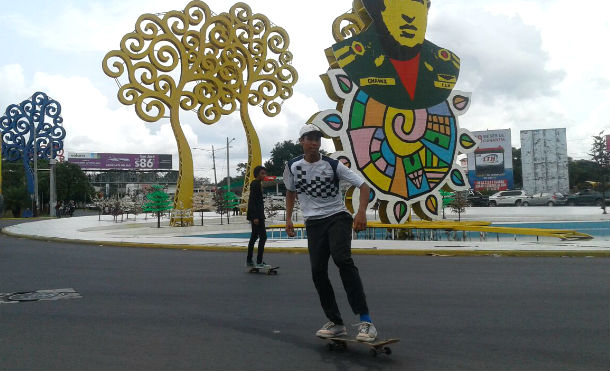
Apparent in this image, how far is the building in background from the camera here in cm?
5384

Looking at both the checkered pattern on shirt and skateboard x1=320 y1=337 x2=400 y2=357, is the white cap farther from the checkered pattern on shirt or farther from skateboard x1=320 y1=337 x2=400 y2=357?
skateboard x1=320 y1=337 x2=400 y2=357

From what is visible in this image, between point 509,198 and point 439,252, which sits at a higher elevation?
point 509,198

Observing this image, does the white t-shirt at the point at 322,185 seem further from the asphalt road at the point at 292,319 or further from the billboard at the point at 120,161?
the billboard at the point at 120,161

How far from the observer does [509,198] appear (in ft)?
152

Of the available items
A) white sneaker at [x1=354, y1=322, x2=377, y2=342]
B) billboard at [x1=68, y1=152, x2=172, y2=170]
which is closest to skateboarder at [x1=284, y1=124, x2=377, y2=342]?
white sneaker at [x1=354, y1=322, x2=377, y2=342]

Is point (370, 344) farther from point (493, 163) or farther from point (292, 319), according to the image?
point (493, 163)

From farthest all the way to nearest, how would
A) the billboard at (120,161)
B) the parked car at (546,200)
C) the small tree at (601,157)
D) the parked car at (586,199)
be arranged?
the billboard at (120,161), the parked car at (546,200), the parked car at (586,199), the small tree at (601,157)

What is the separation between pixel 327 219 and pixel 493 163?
190 feet

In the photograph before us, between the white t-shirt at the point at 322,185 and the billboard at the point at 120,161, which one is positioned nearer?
the white t-shirt at the point at 322,185

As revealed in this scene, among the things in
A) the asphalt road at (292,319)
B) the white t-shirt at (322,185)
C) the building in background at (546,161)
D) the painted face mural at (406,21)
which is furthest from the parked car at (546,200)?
the white t-shirt at (322,185)

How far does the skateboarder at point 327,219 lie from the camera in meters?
4.21

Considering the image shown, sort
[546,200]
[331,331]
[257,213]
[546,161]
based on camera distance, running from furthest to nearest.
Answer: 1. [546,161]
2. [546,200]
3. [257,213]
4. [331,331]

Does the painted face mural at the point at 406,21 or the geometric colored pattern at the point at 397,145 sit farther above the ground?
the painted face mural at the point at 406,21

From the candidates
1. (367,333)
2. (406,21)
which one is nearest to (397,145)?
(406,21)
